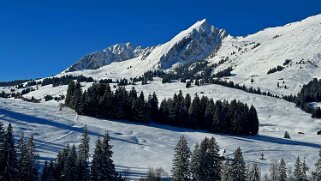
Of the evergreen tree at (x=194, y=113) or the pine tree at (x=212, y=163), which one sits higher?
the evergreen tree at (x=194, y=113)

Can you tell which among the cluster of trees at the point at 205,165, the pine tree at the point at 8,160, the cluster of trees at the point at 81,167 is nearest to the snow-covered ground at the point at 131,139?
the cluster of trees at the point at 205,165

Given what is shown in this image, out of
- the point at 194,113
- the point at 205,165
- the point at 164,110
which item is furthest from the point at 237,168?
the point at 164,110

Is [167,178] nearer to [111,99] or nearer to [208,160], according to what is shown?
[208,160]

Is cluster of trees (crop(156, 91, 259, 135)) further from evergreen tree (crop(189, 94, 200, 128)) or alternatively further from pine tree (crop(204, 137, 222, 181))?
pine tree (crop(204, 137, 222, 181))

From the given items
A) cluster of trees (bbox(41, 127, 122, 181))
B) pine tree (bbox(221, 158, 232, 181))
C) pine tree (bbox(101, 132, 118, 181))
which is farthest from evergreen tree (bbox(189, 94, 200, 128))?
pine tree (bbox(101, 132, 118, 181))

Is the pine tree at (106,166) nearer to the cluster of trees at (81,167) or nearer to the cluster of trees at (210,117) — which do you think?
the cluster of trees at (81,167)

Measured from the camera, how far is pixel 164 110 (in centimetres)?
16425

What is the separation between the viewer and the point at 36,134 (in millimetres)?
114438

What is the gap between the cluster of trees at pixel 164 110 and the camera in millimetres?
153375

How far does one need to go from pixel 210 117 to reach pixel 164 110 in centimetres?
1486

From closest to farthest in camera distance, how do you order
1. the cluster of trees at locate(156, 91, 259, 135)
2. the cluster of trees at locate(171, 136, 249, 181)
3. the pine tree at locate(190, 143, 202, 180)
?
the cluster of trees at locate(171, 136, 249, 181) → the pine tree at locate(190, 143, 202, 180) → the cluster of trees at locate(156, 91, 259, 135)

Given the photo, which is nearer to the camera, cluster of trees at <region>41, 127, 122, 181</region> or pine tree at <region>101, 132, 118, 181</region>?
cluster of trees at <region>41, 127, 122, 181</region>

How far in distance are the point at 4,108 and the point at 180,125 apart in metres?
53.7

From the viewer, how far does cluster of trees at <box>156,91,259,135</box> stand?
524ft
